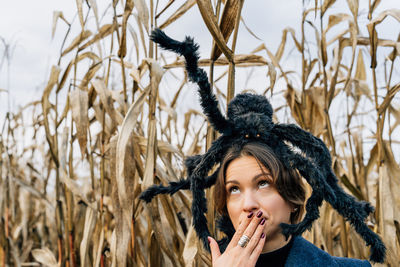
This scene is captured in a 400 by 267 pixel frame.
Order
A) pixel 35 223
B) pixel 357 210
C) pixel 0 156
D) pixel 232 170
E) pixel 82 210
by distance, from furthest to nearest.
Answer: pixel 35 223
pixel 0 156
pixel 82 210
pixel 232 170
pixel 357 210

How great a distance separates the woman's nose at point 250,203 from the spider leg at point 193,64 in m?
0.18

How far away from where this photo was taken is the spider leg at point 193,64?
2.43 ft

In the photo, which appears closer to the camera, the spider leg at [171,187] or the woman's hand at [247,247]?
the woman's hand at [247,247]

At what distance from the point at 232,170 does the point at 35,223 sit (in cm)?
179

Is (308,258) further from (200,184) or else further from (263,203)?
(200,184)

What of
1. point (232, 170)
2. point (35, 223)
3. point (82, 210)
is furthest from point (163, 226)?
point (35, 223)

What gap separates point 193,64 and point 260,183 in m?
0.29

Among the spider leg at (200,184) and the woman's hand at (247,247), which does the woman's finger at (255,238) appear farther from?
the spider leg at (200,184)

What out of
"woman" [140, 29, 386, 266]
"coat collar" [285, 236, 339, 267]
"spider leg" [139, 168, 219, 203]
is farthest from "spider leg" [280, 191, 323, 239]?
"spider leg" [139, 168, 219, 203]

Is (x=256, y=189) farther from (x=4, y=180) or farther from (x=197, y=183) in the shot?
(x=4, y=180)

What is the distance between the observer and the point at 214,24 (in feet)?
2.72

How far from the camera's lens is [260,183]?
0.82 meters

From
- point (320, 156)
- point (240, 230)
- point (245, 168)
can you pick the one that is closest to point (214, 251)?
point (240, 230)

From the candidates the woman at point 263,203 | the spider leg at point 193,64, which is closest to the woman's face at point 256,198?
the woman at point 263,203
